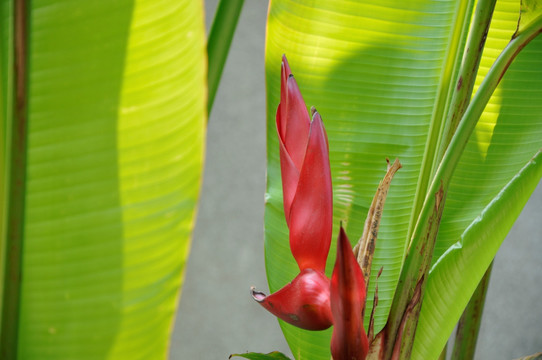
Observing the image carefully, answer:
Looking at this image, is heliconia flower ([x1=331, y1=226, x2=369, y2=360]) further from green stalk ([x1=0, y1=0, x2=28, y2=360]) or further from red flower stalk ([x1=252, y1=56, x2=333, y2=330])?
green stalk ([x1=0, y1=0, x2=28, y2=360])

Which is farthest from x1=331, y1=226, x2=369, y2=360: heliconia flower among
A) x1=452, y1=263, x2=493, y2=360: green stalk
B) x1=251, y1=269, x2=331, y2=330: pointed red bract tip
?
x1=452, y1=263, x2=493, y2=360: green stalk

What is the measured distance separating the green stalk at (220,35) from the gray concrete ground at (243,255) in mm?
864

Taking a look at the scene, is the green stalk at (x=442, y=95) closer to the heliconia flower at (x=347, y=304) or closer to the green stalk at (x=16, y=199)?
the heliconia flower at (x=347, y=304)

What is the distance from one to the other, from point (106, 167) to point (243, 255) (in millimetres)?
1156

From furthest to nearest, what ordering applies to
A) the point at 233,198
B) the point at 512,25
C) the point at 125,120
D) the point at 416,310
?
the point at 233,198, the point at 512,25, the point at 416,310, the point at 125,120

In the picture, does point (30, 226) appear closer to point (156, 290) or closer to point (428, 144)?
point (156, 290)

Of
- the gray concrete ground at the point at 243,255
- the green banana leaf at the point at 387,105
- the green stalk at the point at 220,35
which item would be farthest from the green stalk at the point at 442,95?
the gray concrete ground at the point at 243,255

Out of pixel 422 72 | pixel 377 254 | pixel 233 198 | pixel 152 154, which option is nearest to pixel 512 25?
pixel 422 72

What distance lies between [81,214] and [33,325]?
0.06 m

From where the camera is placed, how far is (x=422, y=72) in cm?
46

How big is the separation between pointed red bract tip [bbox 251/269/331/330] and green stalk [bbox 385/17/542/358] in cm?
10

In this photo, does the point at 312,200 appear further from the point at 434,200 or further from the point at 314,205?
the point at 434,200

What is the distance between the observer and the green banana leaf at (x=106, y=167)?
0.79 ft

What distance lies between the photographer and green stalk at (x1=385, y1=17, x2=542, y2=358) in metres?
0.35
